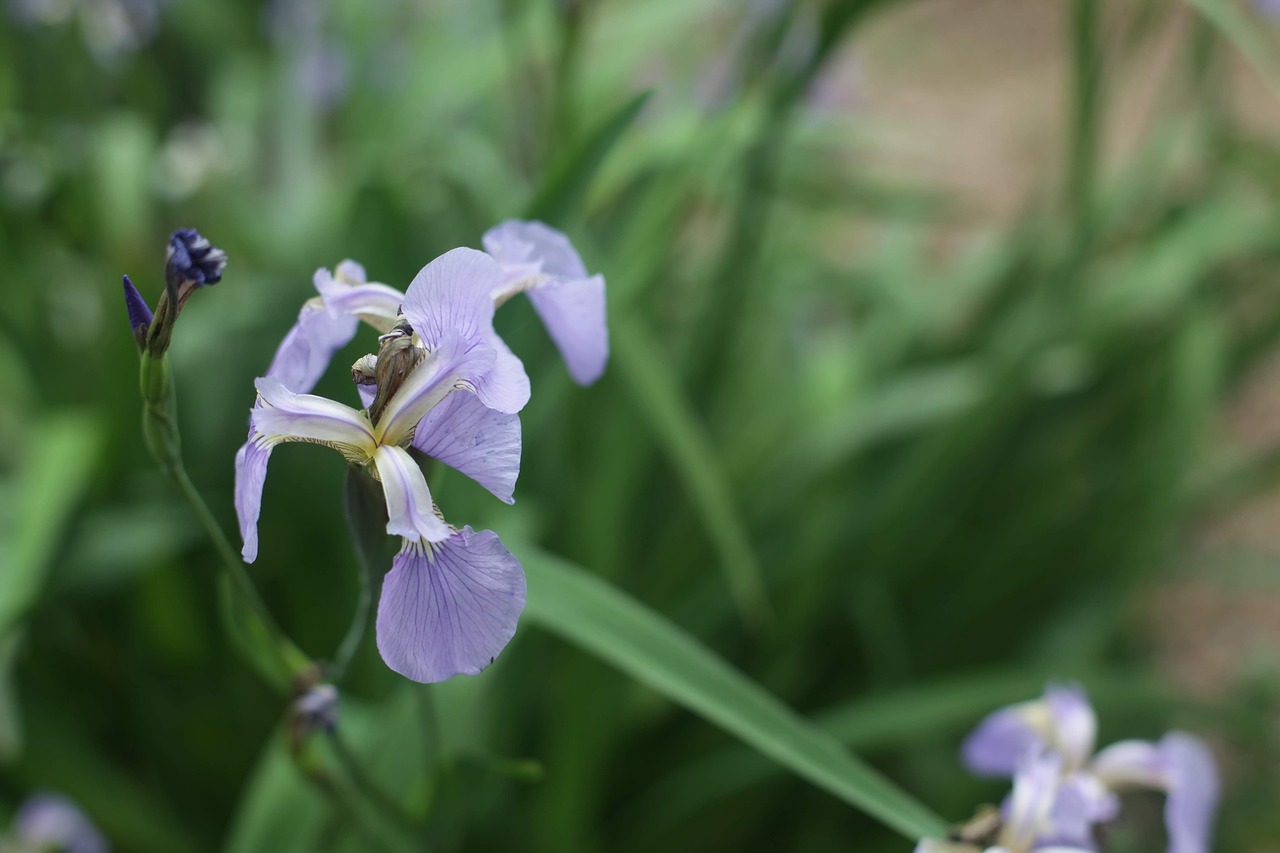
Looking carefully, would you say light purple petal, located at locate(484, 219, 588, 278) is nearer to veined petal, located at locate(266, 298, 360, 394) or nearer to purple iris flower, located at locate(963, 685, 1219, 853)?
veined petal, located at locate(266, 298, 360, 394)

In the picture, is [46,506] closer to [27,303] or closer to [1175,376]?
[27,303]

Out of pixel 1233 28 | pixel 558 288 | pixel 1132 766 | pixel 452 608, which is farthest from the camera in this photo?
pixel 1233 28

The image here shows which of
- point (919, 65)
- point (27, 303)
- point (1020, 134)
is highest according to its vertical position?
point (919, 65)

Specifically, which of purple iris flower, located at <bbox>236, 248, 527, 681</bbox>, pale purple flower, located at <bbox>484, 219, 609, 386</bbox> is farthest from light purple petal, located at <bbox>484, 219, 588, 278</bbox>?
purple iris flower, located at <bbox>236, 248, 527, 681</bbox>

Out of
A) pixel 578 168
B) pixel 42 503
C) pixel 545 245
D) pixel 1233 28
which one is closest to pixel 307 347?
pixel 545 245

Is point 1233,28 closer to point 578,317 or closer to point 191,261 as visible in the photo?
point 578,317

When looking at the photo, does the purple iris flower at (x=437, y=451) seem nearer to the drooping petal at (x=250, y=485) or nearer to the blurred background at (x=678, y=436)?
the drooping petal at (x=250, y=485)

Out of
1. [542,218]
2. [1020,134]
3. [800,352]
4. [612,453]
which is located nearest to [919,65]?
[1020,134]
